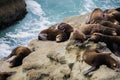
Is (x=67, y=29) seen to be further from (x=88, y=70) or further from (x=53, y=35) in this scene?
(x=88, y=70)

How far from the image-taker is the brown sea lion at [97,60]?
5.59m

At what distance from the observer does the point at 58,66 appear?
20.3 feet

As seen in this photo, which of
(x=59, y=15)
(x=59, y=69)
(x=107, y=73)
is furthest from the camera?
(x=59, y=15)

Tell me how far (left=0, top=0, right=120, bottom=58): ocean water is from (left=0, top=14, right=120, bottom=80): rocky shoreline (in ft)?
17.2

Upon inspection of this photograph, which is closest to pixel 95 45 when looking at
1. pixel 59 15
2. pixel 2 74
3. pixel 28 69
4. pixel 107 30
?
pixel 107 30

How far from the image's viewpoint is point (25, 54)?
7559mm

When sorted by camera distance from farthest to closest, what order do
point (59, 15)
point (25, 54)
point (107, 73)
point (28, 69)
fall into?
1. point (59, 15)
2. point (25, 54)
3. point (28, 69)
4. point (107, 73)

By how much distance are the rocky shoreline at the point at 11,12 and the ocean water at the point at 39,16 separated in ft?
0.81

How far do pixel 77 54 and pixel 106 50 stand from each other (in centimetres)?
Answer: 50

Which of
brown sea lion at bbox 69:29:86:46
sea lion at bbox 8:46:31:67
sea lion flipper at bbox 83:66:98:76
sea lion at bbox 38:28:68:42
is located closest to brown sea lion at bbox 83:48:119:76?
sea lion flipper at bbox 83:66:98:76

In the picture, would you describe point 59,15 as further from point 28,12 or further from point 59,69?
point 59,69

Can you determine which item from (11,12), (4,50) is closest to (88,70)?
(4,50)

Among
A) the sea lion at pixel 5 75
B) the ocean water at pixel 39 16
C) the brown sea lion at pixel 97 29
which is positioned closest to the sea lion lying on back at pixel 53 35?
the brown sea lion at pixel 97 29

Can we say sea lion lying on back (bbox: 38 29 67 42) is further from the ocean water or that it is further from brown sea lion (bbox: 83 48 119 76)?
the ocean water
